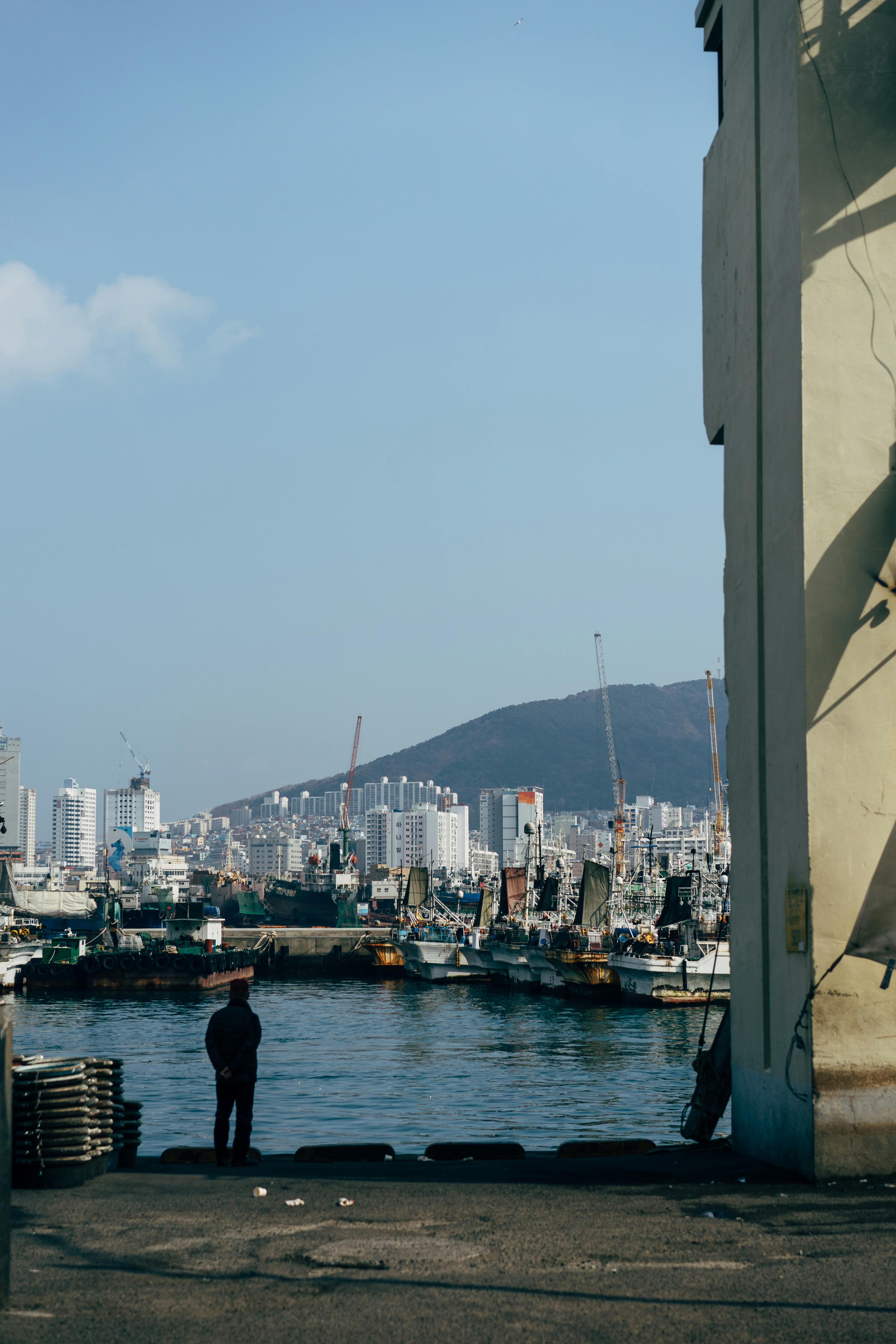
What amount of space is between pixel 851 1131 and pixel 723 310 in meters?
8.52

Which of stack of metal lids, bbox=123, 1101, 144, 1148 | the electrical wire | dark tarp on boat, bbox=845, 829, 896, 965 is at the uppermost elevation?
the electrical wire

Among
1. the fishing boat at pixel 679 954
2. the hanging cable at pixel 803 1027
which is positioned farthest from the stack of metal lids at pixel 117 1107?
the fishing boat at pixel 679 954

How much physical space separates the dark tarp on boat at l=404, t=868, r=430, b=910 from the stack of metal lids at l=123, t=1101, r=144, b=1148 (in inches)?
3682

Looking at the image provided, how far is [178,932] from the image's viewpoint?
8944cm

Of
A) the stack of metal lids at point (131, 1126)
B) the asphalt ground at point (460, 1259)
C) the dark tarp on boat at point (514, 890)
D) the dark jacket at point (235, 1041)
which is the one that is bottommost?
the dark tarp on boat at point (514, 890)

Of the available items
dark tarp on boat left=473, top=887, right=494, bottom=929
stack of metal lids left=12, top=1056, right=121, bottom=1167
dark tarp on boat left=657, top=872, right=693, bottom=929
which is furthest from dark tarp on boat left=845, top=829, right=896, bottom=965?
dark tarp on boat left=473, top=887, right=494, bottom=929

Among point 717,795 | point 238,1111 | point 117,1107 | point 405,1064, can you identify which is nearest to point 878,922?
point 238,1111

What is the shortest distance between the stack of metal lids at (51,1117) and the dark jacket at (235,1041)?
1520 millimetres

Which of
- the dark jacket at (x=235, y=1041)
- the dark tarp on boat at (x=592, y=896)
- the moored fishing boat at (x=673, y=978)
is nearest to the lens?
the dark jacket at (x=235, y=1041)

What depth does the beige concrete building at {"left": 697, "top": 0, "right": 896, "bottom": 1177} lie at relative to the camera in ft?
34.6

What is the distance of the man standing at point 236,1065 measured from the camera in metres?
12.6

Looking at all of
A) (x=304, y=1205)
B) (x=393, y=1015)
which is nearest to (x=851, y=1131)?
(x=304, y=1205)

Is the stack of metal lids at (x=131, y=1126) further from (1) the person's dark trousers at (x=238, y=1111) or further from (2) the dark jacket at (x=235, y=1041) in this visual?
(2) the dark jacket at (x=235, y=1041)

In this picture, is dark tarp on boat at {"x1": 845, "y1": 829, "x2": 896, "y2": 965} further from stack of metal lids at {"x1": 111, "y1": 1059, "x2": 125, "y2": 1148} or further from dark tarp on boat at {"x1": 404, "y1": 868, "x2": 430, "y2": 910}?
dark tarp on boat at {"x1": 404, "y1": 868, "x2": 430, "y2": 910}
